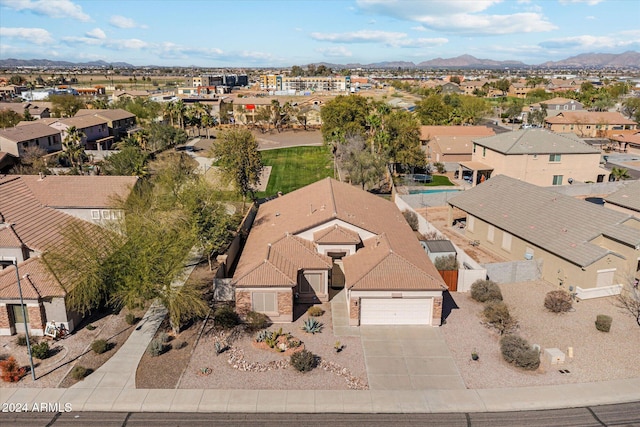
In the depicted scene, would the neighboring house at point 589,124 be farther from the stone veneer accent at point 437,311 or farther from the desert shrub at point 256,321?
the desert shrub at point 256,321

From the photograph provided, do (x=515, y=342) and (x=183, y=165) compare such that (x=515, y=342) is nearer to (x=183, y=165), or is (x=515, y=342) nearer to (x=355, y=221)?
(x=355, y=221)

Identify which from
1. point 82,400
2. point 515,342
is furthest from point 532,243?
point 82,400

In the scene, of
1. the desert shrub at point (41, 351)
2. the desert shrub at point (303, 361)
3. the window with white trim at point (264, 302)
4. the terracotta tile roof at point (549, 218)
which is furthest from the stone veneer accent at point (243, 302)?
the terracotta tile roof at point (549, 218)

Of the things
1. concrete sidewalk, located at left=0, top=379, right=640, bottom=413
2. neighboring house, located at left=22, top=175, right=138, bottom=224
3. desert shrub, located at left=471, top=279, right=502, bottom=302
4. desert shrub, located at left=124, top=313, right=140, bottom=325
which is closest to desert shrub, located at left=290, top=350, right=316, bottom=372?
concrete sidewalk, located at left=0, top=379, right=640, bottom=413

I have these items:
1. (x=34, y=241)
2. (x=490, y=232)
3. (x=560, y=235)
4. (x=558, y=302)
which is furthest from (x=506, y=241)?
(x=34, y=241)

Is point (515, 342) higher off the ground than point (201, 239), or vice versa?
point (201, 239)
